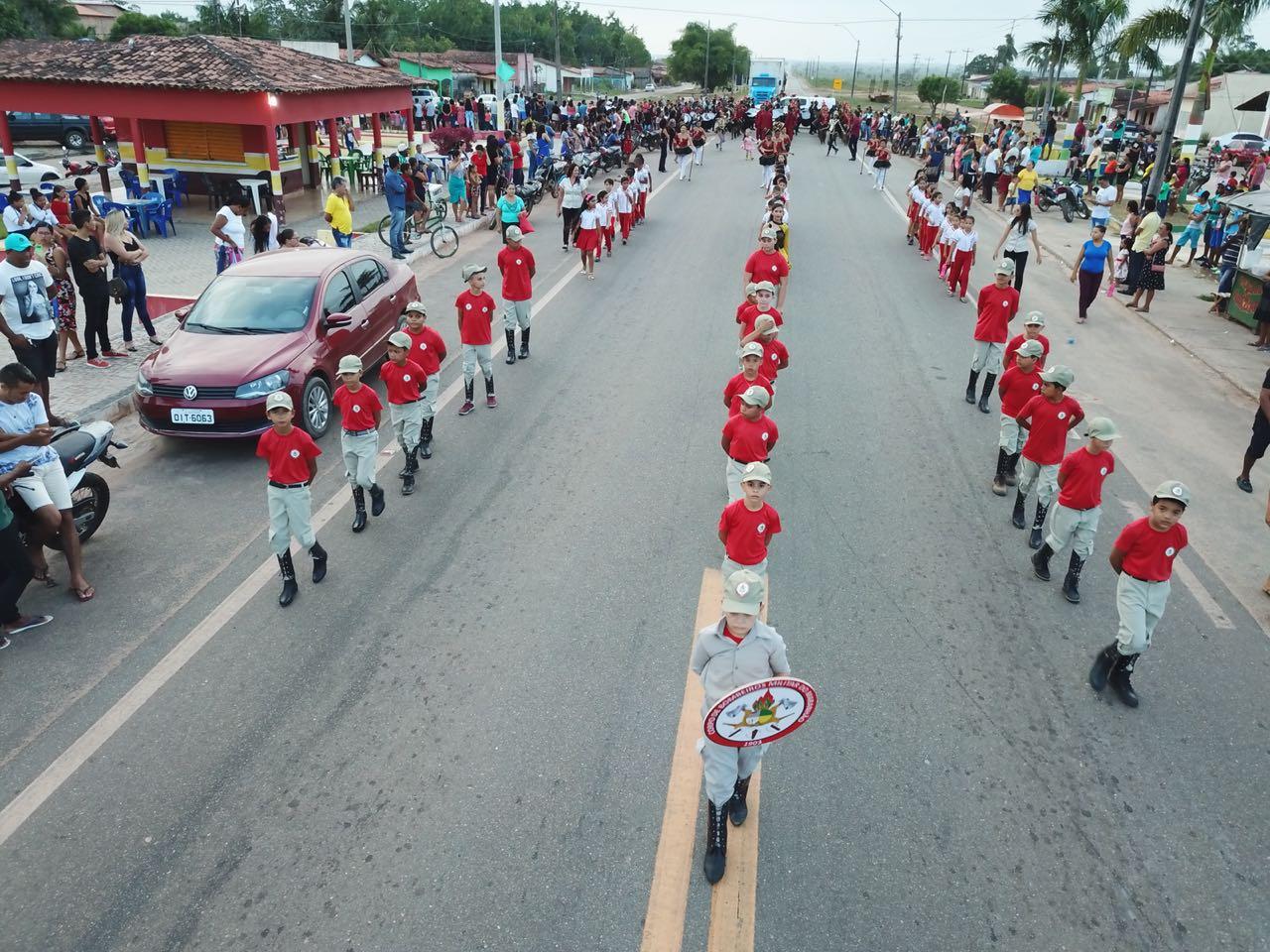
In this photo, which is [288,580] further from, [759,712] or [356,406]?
[759,712]

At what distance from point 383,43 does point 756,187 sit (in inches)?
2871

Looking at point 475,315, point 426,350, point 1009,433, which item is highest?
point 475,315

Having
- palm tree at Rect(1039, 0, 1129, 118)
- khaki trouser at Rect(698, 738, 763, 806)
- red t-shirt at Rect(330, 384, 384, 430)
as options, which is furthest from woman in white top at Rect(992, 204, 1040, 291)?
palm tree at Rect(1039, 0, 1129, 118)

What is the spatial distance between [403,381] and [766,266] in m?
5.17

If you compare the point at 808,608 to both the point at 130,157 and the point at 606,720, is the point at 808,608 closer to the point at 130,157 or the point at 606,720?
the point at 606,720

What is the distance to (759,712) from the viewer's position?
389 cm

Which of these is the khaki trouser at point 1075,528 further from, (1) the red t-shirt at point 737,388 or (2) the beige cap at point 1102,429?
(1) the red t-shirt at point 737,388

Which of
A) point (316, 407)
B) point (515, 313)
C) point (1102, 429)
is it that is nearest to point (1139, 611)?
point (1102, 429)

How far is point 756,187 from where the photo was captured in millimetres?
27266

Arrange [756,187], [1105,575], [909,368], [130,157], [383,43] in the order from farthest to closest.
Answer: [383,43] < [756,187] < [130,157] < [909,368] < [1105,575]

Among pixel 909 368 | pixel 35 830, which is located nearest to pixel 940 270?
pixel 909 368

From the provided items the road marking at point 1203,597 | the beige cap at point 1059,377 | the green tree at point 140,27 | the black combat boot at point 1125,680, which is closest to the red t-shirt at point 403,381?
the beige cap at point 1059,377

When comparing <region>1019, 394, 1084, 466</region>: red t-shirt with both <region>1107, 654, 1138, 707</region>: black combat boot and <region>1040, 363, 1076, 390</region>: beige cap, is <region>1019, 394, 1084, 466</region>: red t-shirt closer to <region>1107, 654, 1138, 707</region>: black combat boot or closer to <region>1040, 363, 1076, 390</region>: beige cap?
<region>1040, 363, 1076, 390</region>: beige cap

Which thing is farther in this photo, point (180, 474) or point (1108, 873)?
point (180, 474)
